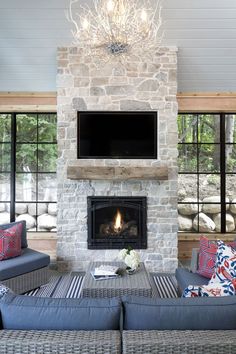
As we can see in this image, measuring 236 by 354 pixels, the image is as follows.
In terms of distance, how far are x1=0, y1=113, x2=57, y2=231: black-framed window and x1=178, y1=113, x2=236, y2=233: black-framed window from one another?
2458 millimetres

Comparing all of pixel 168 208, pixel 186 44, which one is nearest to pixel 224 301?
pixel 168 208

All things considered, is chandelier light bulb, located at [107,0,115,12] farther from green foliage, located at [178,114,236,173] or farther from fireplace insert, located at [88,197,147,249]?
green foliage, located at [178,114,236,173]

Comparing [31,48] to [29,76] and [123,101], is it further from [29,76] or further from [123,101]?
[123,101]

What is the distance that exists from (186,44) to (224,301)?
13.9 ft

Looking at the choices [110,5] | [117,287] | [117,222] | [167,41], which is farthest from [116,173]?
[110,5]

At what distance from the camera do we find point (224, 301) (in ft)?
5.82

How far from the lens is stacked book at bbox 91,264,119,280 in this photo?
3620mm

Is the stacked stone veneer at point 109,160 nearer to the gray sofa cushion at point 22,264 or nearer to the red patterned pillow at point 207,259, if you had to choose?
the gray sofa cushion at point 22,264

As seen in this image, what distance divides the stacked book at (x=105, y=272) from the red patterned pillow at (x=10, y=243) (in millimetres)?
1196

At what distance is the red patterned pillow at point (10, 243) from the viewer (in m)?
4.18

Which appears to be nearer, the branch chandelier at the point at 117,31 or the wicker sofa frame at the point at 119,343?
the wicker sofa frame at the point at 119,343

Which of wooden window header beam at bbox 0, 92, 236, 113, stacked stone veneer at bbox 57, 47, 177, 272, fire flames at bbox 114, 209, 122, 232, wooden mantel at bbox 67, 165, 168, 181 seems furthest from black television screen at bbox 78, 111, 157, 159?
wooden window header beam at bbox 0, 92, 236, 113

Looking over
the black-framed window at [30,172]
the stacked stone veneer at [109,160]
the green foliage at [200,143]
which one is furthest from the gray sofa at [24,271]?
the green foliage at [200,143]

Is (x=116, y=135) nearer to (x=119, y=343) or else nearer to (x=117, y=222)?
(x=117, y=222)
